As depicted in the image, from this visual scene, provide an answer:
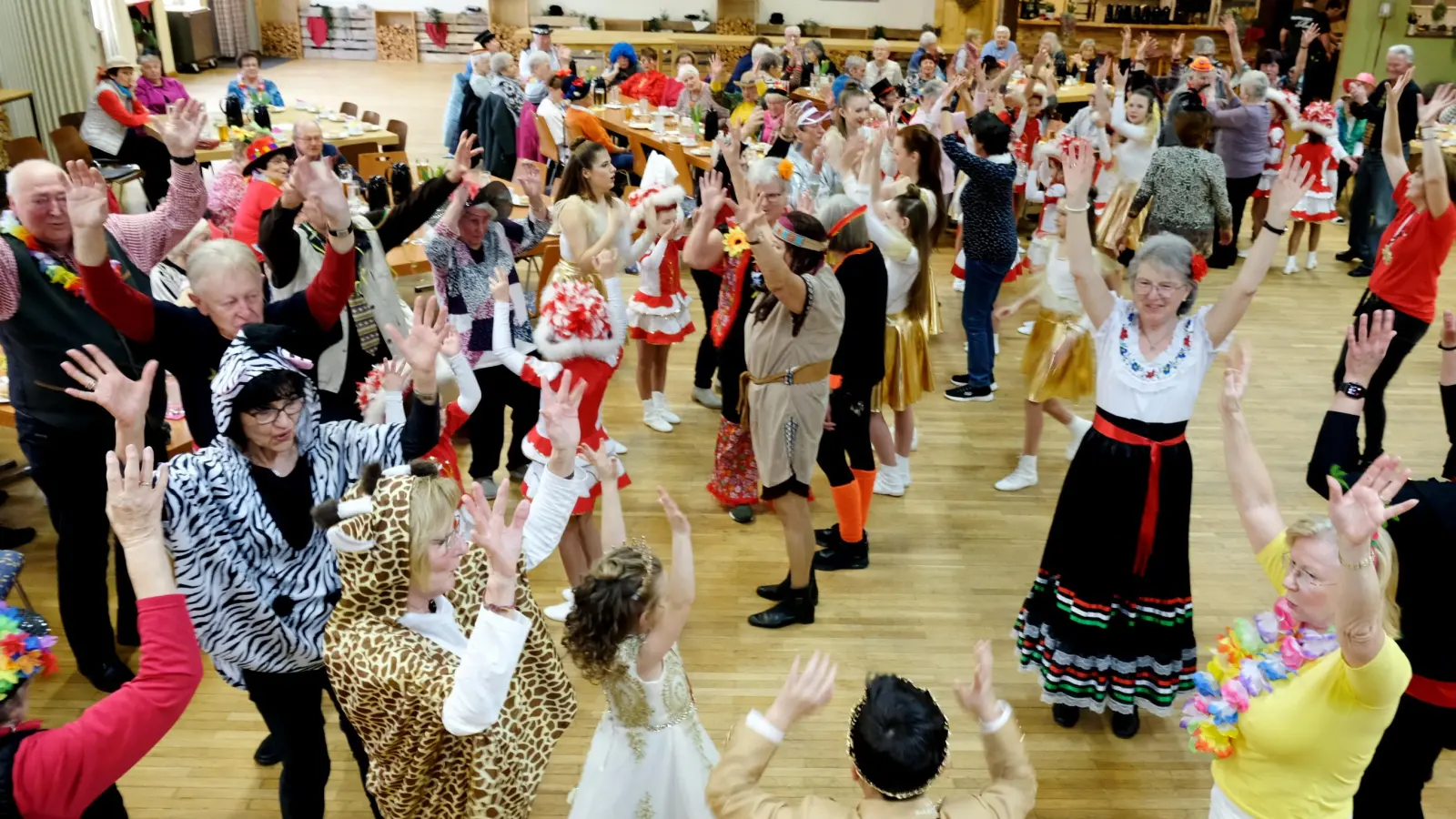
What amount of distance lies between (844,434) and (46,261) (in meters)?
2.83

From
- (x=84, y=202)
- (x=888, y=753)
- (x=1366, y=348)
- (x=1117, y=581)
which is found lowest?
(x=1117, y=581)

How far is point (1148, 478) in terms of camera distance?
320 centimetres

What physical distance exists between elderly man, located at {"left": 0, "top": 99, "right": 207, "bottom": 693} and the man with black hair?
7.76ft

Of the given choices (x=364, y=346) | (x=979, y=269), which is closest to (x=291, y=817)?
(x=364, y=346)

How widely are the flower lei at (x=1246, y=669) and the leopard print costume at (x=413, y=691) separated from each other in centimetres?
142

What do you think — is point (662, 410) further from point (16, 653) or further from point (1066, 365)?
point (16, 653)

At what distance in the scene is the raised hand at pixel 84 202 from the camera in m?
2.86

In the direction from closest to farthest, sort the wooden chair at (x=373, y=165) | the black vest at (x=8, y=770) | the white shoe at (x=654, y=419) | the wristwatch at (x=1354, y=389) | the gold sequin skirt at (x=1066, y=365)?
1. the black vest at (x=8, y=770)
2. the wristwatch at (x=1354, y=389)
3. the gold sequin skirt at (x=1066, y=365)
4. the white shoe at (x=654, y=419)
5. the wooden chair at (x=373, y=165)

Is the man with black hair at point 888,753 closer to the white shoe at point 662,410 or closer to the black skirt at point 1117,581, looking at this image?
the black skirt at point 1117,581

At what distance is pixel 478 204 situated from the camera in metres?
4.21

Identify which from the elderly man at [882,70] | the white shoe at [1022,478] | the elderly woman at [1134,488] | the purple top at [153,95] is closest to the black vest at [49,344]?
the elderly woman at [1134,488]

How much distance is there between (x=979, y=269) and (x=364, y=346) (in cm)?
349

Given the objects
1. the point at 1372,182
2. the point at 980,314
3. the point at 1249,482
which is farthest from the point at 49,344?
the point at 1372,182

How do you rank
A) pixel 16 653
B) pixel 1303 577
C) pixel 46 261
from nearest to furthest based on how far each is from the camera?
1. pixel 16 653
2. pixel 1303 577
3. pixel 46 261
